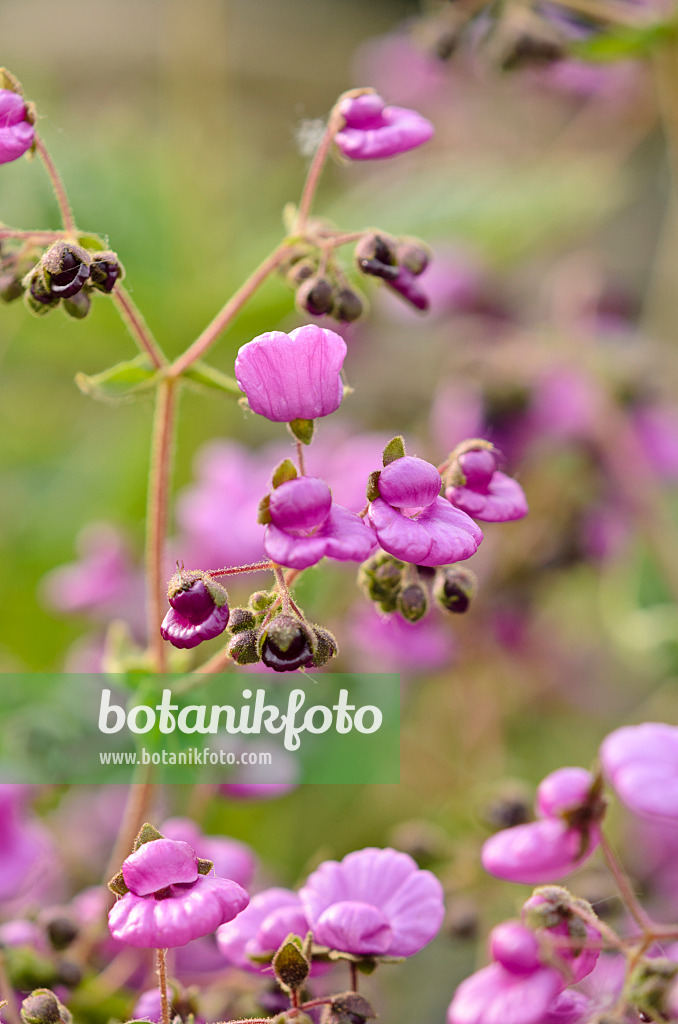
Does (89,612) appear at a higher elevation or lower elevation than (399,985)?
higher

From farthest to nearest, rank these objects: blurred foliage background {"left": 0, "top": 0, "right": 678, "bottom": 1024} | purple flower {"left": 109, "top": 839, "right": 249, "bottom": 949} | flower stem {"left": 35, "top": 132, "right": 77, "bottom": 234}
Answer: blurred foliage background {"left": 0, "top": 0, "right": 678, "bottom": 1024}
flower stem {"left": 35, "top": 132, "right": 77, "bottom": 234}
purple flower {"left": 109, "top": 839, "right": 249, "bottom": 949}

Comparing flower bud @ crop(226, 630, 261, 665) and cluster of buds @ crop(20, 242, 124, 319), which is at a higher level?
cluster of buds @ crop(20, 242, 124, 319)

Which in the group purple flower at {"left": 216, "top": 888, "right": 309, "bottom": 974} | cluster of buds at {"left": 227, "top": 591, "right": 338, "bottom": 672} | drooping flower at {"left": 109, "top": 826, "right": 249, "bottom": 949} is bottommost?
purple flower at {"left": 216, "top": 888, "right": 309, "bottom": 974}

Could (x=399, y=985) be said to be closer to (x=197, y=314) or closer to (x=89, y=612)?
(x=89, y=612)

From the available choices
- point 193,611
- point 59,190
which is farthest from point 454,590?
point 59,190

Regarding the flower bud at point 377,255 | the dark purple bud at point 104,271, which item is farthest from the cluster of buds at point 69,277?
the flower bud at point 377,255

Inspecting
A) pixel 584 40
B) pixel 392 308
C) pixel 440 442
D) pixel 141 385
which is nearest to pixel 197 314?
pixel 392 308

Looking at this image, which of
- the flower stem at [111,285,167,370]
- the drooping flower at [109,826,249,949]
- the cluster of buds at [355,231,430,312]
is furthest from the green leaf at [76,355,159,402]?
the drooping flower at [109,826,249,949]

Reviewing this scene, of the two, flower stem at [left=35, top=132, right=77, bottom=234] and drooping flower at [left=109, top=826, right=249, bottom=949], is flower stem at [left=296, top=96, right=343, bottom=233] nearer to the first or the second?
flower stem at [left=35, top=132, right=77, bottom=234]
